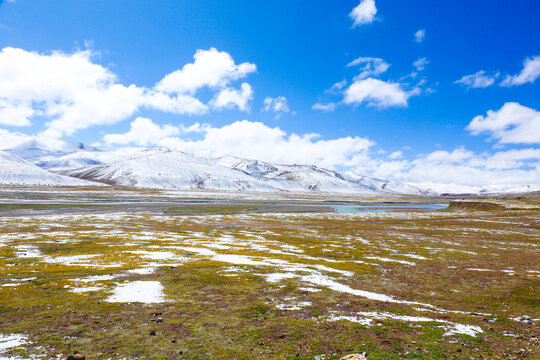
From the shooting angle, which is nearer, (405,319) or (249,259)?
(405,319)

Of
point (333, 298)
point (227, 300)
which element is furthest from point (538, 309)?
point (227, 300)

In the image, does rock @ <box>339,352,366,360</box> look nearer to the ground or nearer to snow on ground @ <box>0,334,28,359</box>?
the ground

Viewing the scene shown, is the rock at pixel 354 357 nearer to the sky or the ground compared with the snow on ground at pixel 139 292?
nearer to the sky

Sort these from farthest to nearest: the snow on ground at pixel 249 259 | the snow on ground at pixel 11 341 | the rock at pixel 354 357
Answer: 1. the snow on ground at pixel 249 259
2. the snow on ground at pixel 11 341
3. the rock at pixel 354 357

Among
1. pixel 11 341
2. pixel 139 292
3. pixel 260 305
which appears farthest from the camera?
pixel 139 292

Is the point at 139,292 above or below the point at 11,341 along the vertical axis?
below

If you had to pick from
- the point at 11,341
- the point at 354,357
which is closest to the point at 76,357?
the point at 11,341

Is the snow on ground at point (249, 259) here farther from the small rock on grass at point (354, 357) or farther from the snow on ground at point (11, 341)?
the snow on ground at point (11, 341)

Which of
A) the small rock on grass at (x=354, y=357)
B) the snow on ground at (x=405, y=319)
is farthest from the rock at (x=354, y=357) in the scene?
the snow on ground at (x=405, y=319)

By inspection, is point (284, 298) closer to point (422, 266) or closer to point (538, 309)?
point (538, 309)

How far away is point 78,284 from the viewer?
72.9ft

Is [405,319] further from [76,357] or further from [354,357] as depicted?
[76,357]

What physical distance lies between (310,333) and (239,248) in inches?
1220

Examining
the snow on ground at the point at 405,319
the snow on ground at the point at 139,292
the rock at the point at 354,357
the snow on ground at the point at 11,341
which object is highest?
the rock at the point at 354,357
